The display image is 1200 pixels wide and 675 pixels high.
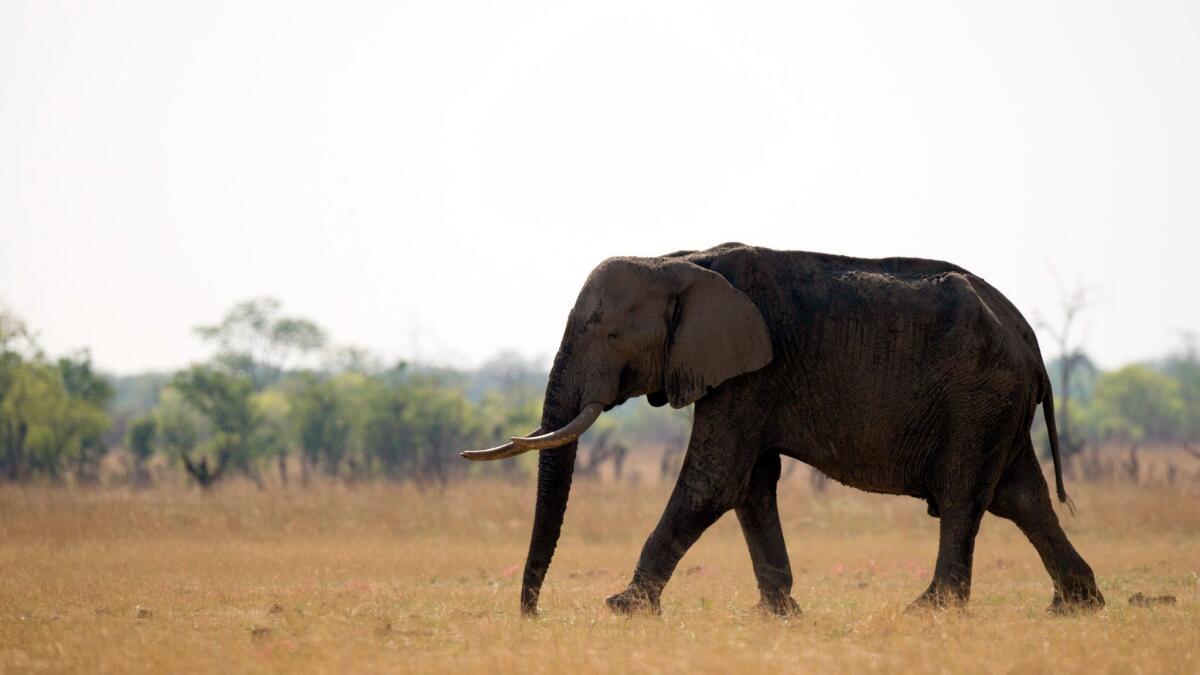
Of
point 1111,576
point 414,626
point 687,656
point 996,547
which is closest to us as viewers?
point 687,656

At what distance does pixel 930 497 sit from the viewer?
11766 millimetres

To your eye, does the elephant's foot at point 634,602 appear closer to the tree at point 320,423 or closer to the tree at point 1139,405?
the tree at point 320,423

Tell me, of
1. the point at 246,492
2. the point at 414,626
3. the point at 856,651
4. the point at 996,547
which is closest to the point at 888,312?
the point at 856,651

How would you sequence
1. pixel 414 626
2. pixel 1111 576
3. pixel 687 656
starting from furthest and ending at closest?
pixel 1111 576, pixel 414 626, pixel 687 656

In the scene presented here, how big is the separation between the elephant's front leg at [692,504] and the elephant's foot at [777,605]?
3.19 ft

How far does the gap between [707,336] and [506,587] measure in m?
4.78

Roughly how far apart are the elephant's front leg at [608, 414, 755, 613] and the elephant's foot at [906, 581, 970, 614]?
162 cm

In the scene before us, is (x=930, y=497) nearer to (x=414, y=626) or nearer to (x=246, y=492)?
(x=414, y=626)

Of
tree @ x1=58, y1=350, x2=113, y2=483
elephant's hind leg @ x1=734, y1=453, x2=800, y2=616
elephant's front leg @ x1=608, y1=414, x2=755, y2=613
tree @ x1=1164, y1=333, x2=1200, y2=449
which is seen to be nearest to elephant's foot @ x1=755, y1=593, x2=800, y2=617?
elephant's hind leg @ x1=734, y1=453, x2=800, y2=616

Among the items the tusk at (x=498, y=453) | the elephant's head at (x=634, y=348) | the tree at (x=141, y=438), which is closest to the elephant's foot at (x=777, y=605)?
the elephant's head at (x=634, y=348)

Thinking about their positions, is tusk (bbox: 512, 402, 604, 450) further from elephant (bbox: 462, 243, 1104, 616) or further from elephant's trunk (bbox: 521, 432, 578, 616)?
elephant's trunk (bbox: 521, 432, 578, 616)

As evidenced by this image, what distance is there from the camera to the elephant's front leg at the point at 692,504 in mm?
11070

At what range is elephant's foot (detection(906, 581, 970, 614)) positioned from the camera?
434 inches

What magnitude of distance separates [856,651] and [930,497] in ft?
9.95
